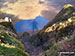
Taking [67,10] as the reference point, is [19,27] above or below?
below

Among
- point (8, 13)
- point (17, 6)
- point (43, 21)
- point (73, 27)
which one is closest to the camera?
point (73, 27)

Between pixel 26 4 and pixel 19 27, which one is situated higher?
pixel 26 4

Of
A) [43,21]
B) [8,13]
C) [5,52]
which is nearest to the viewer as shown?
[5,52]

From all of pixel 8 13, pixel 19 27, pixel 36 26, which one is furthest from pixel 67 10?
pixel 8 13

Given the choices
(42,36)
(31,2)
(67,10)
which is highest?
(31,2)

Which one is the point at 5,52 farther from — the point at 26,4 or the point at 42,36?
the point at 26,4

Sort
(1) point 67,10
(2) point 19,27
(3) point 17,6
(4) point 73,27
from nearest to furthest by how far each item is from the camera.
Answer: (4) point 73,27
(1) point 67,10
(2) point 19,27
(3) point 17,6

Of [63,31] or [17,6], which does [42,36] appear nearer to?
[63,31]

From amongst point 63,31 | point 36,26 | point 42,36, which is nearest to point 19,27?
point 36,26

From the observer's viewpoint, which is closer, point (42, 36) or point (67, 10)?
point (42, 36)
